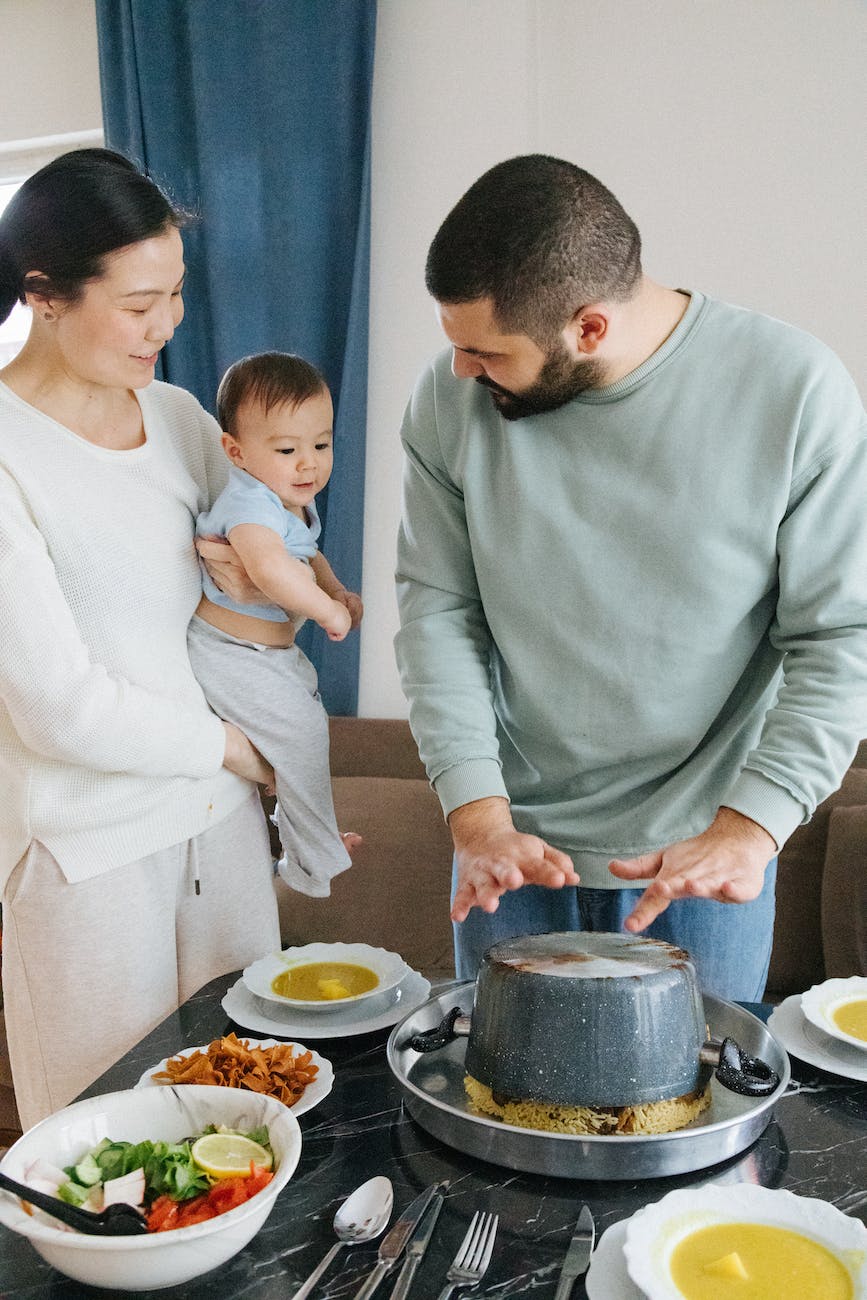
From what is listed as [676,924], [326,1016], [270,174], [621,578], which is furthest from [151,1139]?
[270,174]

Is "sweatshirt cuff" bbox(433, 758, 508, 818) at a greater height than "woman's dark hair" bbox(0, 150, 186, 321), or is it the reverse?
"woman's dark hair" bbox(0, 150, 186, 321)

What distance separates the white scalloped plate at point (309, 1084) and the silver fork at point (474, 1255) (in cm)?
22

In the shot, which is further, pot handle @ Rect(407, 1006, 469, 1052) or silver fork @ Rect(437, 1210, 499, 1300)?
pot handle @ Rect(407, 1006, 469, 1052)

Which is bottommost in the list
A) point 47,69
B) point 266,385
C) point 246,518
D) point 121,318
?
point 246,518

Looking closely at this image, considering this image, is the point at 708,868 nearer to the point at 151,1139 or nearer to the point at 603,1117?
the point at 603,1117

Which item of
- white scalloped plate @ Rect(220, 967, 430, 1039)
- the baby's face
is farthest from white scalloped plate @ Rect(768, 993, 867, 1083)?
the baby's face

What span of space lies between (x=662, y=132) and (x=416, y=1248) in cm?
280

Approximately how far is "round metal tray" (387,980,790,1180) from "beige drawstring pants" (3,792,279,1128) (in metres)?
0.57

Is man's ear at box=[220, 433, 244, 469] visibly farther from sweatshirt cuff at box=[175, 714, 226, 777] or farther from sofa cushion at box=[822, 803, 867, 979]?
sofa cushion at box=[822, 803, 867, 979]

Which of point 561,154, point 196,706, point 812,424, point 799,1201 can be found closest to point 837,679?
point 812,424

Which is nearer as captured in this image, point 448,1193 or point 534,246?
point 448,1193

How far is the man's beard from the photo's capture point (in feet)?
4.46

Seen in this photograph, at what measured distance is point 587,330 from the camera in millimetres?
1349

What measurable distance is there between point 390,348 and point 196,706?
78.7 inches
